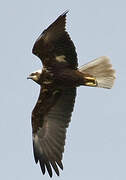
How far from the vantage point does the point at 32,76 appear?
10273 millimetres

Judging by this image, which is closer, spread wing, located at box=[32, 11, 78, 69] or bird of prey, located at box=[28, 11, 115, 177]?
spread wing, located at box=[32, 11, 78, 69]

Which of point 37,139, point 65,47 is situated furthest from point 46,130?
point 65,47

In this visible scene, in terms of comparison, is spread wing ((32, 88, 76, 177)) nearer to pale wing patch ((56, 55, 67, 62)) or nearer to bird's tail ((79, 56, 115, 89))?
bird's tail ((79, 56, 115, 89))

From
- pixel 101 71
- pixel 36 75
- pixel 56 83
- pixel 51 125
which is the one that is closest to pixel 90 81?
pixel 101 71

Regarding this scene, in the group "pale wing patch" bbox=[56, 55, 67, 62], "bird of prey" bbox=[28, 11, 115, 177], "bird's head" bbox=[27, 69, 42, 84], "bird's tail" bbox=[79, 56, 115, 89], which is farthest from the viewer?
"bird's tail" bbox=[79, 56, 115, 89]

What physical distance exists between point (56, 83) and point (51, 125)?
0.99 meters

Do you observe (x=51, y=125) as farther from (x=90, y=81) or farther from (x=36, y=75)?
(x=90, y=81)

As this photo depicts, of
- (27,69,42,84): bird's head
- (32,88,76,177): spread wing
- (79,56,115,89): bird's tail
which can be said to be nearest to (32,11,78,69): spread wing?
(27,69,42,84): bird's head

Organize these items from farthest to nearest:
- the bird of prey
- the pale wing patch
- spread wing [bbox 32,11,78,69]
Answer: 1. the pale wing patch
2. the bird of prey
3. spread wing [bbox 32,11,78,69]

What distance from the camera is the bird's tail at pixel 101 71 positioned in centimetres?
1038

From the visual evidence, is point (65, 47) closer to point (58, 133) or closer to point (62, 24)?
point (62, 24)

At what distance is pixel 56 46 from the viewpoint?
396 inches

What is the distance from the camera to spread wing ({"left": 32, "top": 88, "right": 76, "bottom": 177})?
34.3ft

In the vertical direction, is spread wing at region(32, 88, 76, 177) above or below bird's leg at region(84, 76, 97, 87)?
below
